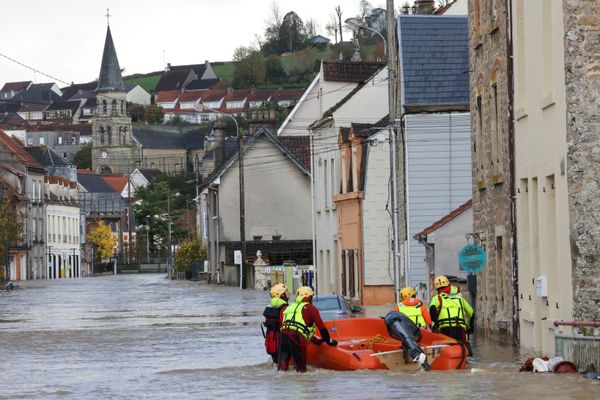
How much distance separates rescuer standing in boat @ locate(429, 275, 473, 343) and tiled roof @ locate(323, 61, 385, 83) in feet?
109

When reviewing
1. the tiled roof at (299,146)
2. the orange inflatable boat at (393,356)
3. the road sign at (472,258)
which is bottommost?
the orange inflatable boat at (393,356)

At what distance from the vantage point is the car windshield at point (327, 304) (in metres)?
32.1

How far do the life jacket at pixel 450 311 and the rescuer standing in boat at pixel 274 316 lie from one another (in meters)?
2.42

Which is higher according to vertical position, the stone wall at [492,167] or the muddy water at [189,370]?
the stone wall at [492,167]

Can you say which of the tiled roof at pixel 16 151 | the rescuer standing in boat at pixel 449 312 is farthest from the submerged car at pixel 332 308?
the tiled roof at pixel 16 151

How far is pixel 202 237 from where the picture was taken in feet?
352

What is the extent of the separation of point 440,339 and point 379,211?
2467 centimetres

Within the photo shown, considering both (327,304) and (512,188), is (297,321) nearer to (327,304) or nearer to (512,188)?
(512,188)

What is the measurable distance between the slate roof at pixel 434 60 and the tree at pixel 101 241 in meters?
125

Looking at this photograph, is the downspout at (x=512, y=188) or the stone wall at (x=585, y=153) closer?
the stone wall at (x=585, y=153)

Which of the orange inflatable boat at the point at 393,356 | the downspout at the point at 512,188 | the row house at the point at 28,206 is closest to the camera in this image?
the orange inflatable boat at the point at 393,356

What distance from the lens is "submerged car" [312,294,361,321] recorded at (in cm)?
3153

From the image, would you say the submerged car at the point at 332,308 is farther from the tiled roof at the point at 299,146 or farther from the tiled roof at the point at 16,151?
the tiled roof at the point at 16,151

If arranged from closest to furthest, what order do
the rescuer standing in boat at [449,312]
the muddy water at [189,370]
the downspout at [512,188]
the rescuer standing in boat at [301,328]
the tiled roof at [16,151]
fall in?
the muddy water at [189,370] → the rescuer standing in boat at [301,328] → the rescuer standing in boat at [449,312] → the downspout at [512,188] → the tiled roof at [16,151]
